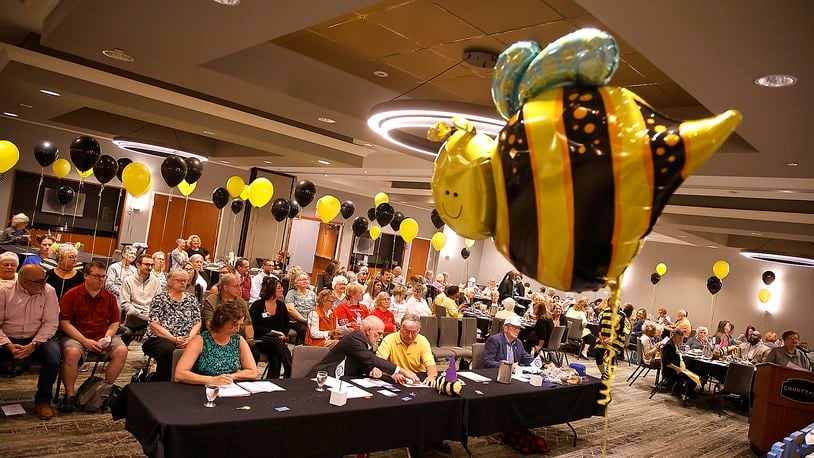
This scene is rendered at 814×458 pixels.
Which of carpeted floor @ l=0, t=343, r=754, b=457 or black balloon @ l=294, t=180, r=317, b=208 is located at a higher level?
black balloon @ l=294, t=180, r=317, b=208

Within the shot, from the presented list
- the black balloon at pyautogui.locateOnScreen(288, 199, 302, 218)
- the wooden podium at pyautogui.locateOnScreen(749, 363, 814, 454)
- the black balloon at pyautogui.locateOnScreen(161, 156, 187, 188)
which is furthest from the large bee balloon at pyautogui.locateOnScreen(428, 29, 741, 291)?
the black balloon at pyautogui.locateOnScreen(288, 199, 302, 218)

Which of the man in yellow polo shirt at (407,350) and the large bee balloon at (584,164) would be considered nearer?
the large bee balloon at (584,164)

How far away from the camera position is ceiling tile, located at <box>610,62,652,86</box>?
4441 mm

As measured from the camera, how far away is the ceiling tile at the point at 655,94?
15.8 ft

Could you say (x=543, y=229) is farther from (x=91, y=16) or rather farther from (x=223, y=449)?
(x=91, y=16)

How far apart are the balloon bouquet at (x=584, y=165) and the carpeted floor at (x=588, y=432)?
3.92m

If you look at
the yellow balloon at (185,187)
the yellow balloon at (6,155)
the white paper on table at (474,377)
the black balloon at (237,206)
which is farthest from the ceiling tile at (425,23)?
the black balloon at (237,206)

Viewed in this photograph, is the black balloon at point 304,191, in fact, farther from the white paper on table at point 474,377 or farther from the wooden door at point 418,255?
the wooden door at point 418,255

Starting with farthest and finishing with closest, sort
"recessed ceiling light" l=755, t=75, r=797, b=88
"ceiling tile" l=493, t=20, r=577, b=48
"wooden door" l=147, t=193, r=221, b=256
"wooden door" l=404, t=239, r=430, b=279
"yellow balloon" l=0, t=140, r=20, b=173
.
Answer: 1. "wooden door" l=404, t=239, r=430, b=279
2. "wooden door" l=147, t=193, r=221, b=256
3. "yellow balloon" l=0, t=140, r=20, b=173
4. "ceiling tile" l=493, t=20, r=577, b=48
5. "recessed ceiling light" l=755, t=75, r=797, b=88

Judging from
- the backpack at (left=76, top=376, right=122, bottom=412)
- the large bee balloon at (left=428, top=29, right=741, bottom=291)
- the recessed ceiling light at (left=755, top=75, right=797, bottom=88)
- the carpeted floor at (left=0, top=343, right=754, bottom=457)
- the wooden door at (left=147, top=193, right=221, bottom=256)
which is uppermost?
the recessed ceiling light at (left=755, top=75, right=797, bottom=88)

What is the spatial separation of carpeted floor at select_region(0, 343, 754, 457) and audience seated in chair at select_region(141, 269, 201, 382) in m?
0.67

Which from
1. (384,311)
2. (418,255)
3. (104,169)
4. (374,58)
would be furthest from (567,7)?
(418,255)

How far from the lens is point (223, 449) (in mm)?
2848

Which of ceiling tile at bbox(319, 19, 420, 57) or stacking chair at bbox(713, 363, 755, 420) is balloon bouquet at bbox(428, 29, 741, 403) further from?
stacking chair at bbox(713, 363, 755, 420)
